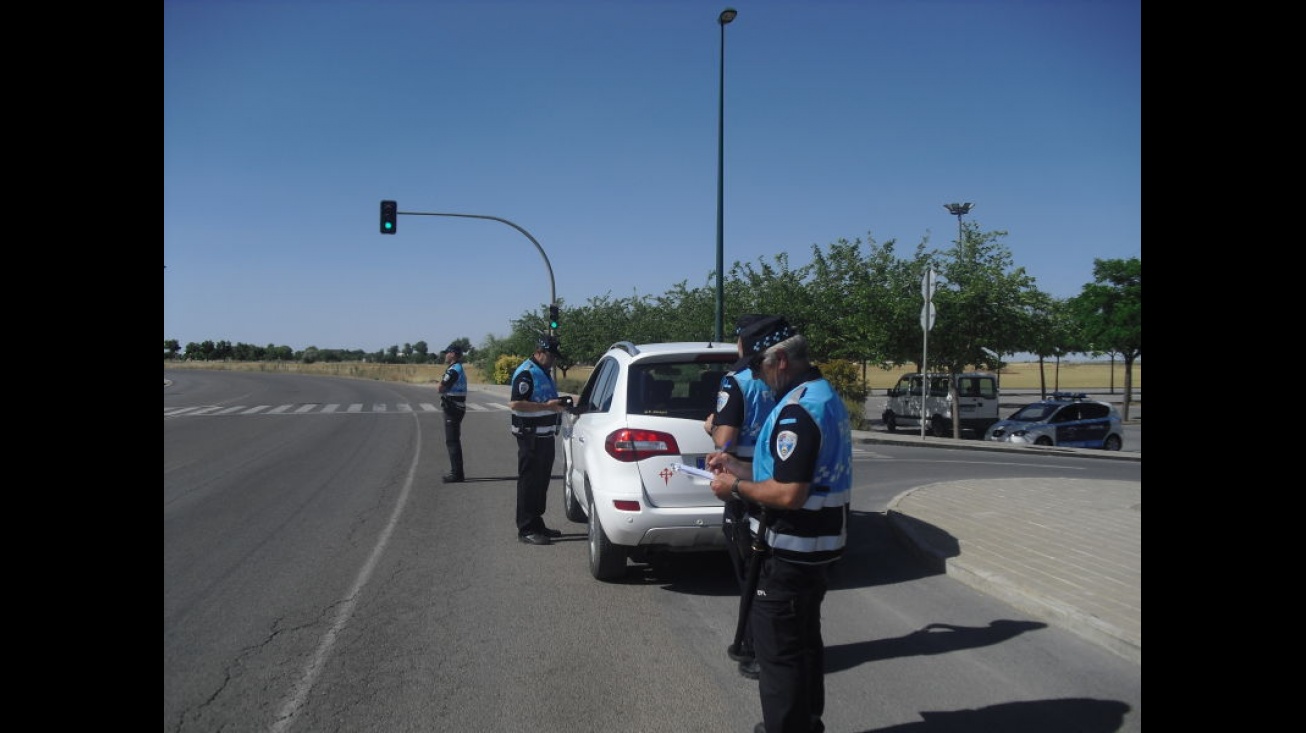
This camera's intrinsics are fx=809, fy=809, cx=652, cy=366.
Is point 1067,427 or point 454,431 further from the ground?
point 454,431

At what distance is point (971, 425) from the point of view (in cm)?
2473

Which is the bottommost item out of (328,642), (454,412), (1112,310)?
(328,642)

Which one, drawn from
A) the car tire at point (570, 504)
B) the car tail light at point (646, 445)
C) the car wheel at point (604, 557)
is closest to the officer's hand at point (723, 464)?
the car tail light at point (646, 445)

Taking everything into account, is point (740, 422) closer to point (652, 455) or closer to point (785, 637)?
point (652, 455)

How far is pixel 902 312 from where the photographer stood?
23.9 meters

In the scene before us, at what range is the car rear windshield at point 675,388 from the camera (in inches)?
228

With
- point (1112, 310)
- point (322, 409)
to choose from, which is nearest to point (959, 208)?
point (1112, 310)

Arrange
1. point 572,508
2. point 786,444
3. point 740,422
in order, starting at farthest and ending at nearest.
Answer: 1. point 572,508
2. point 740,422
3. point 786,444

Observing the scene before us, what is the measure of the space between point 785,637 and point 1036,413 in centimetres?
2015

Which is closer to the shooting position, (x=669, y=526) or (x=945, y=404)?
(x=669, y=526)

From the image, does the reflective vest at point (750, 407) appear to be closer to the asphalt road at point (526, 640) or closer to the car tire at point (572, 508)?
the asphalt road at point (526, 640)

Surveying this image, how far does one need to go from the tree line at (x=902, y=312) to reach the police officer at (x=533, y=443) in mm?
7760
